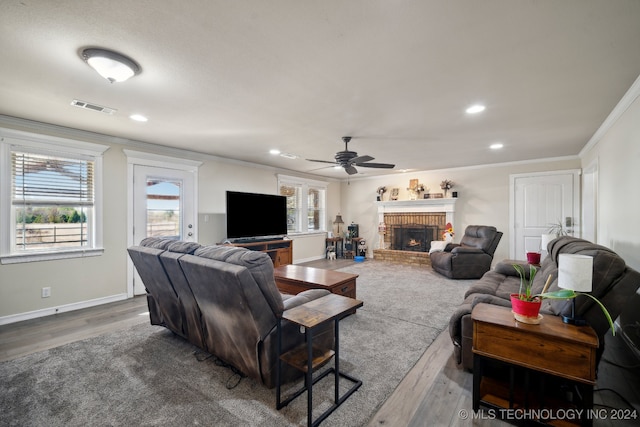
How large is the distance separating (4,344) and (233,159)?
159 inches

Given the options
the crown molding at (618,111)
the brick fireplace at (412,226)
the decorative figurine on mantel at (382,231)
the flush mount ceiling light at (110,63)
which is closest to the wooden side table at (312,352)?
the flush mount ceiling light at (110,63)

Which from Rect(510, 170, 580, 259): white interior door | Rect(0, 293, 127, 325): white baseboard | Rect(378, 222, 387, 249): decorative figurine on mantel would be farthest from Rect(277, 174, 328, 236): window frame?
Rect(510, 170, 580, 259): white interior door

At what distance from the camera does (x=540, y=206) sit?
583 centimetres

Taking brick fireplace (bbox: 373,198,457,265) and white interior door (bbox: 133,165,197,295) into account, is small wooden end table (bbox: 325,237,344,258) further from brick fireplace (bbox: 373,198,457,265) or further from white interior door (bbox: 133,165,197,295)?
white interior door (bbox: 133,165,197,295)

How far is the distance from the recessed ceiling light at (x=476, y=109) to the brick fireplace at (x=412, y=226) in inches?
157

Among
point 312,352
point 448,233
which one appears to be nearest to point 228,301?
point 312,352

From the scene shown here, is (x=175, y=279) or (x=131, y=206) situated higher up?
(x=131, y=206)

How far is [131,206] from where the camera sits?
4.28m

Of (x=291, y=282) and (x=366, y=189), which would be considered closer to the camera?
(x=291, y=282)

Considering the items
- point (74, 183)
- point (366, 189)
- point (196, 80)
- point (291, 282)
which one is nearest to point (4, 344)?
point (74, 183)

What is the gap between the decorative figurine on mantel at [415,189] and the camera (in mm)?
7306

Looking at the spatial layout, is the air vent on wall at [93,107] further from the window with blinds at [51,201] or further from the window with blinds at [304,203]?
the window with blinds at [304,203]

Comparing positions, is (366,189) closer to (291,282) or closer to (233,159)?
(233,159)

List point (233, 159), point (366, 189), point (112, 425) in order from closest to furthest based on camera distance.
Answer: point (112, 425) → point (233, 159) → point (366, 189)
